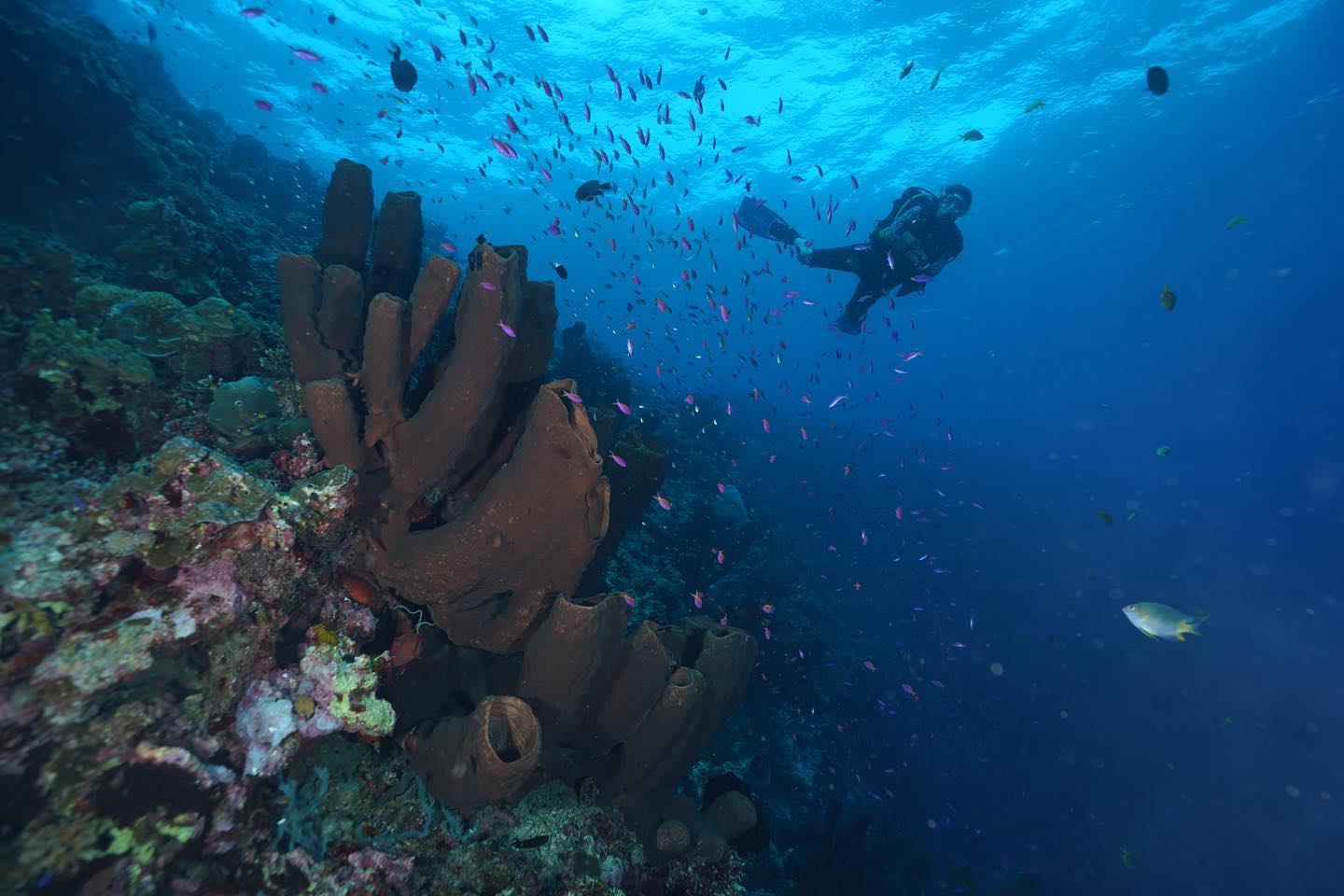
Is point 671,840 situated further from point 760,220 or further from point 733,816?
point 760,220

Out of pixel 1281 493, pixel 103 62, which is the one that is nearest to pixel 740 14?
pixel 103 62

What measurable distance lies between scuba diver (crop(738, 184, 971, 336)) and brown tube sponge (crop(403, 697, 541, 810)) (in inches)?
407

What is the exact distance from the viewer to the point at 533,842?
9.82 feet

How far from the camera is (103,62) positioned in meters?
7.62

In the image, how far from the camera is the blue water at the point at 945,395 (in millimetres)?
15391

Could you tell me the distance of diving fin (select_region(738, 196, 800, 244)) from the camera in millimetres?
13266

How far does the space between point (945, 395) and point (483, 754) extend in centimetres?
3520

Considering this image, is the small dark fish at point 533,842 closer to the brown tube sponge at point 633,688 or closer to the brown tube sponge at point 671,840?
the brown tube sponge at point 633,688

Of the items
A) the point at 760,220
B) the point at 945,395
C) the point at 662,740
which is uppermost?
the point at 760,220

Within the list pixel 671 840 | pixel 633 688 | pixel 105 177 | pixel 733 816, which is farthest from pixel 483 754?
pixel 105 177

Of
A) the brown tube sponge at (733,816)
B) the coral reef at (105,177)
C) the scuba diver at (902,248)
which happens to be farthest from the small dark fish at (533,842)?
the scuba diver at (902,248)

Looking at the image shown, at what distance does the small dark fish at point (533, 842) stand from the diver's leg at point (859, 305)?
490 inches

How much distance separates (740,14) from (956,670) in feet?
96.0

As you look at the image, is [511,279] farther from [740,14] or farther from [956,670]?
[740,14]
